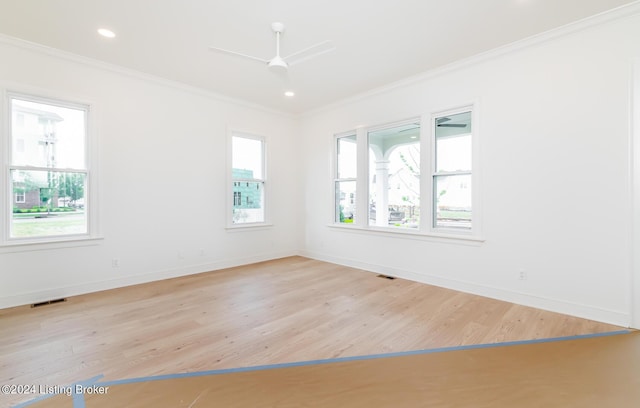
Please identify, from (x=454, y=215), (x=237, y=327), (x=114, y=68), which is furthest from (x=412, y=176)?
(x=114, y=68)

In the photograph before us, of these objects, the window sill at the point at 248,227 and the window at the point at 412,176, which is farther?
the window sill at the point at 248,227

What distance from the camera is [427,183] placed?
4262mm

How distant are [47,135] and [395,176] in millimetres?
4853

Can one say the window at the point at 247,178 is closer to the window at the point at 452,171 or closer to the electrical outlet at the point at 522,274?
the window at the point at 452,171

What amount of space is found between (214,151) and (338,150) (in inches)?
90.7

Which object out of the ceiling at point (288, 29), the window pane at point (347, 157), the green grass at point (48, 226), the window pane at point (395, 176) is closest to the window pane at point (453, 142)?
the window pane at point (395, 176)

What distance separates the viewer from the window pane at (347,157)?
5406mm

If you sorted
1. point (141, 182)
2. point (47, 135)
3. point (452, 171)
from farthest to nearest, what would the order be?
point (141, 182) < point (452, 171) < point (47, 135)

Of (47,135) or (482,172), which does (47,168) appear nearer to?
(47,135)

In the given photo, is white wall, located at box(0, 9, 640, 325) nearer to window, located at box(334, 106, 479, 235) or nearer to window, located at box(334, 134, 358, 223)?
window, located at box(334, 106, 479, 235)

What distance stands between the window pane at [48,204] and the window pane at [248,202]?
7.30 feet

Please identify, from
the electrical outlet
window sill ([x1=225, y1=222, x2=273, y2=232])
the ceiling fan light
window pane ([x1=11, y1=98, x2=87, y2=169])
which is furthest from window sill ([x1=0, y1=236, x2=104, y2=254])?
the electrical outlet

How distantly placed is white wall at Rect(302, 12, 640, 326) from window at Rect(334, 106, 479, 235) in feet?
0.82

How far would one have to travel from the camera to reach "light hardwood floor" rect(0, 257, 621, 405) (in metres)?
2.23
